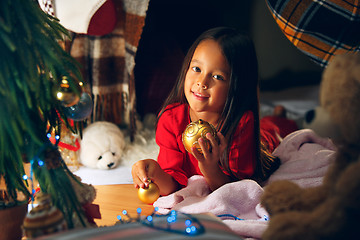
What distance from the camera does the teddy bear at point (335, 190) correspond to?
532 millimetres

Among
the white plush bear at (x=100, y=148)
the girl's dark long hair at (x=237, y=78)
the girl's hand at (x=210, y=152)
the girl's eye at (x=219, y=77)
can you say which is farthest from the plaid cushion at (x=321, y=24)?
the white plush bear at (x=100, y=148)

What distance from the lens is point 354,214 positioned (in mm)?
531

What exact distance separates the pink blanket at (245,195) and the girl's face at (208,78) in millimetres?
231

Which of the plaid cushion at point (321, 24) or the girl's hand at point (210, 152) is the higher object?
the plaid cushion at point (321, 24)

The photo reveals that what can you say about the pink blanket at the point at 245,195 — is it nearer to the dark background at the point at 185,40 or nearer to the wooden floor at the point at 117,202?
the wooden floor at the point at 117,202

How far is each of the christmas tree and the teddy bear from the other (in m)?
0.37

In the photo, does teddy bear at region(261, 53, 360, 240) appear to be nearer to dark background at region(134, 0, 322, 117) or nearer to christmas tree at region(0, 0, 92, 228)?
christmas tree at region(0, 0, 92, 228)

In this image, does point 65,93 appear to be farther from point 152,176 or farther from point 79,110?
point 152,176

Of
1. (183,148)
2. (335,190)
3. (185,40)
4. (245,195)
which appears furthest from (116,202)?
(185,40)

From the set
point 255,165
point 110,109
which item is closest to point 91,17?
point 110,109

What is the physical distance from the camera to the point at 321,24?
1197 millimetres

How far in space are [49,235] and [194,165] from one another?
651mm

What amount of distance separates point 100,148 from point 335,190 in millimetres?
985

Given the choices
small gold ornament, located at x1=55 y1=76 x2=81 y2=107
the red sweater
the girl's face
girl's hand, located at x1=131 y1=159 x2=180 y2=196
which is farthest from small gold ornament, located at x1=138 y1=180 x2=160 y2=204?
small gold ornament, located at x1=55 y1=76 x2=81 y2=107
